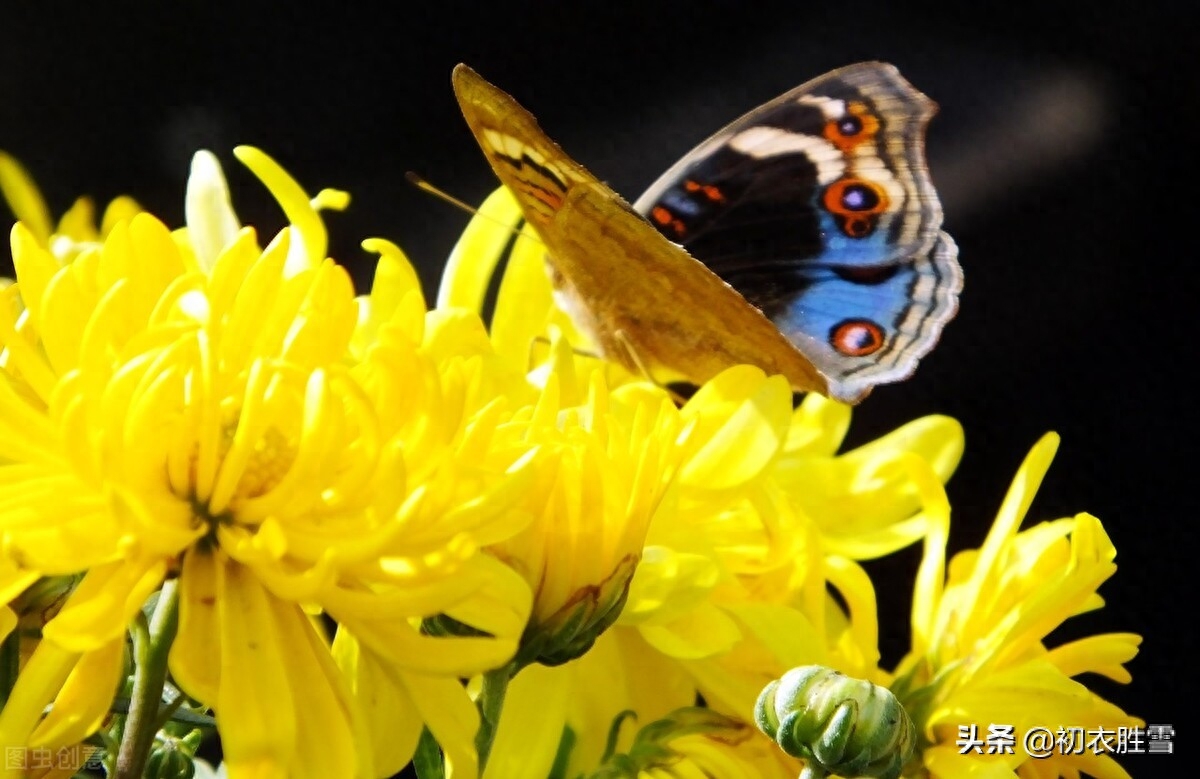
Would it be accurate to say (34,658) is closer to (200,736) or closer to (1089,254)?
(200,736)

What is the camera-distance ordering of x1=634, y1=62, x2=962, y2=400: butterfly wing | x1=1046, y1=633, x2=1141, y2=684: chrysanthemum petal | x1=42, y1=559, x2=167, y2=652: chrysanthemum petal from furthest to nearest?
x1=634, y1=62, x2=962, y2=400: butterfly wing < x1=1046, y1=633, x2=1141, y2=684: chrysanthemum petal < x1=42, y1=559, x2=167, y2=652: chrysanthemum petal

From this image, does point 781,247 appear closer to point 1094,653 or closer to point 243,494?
point 1094,653

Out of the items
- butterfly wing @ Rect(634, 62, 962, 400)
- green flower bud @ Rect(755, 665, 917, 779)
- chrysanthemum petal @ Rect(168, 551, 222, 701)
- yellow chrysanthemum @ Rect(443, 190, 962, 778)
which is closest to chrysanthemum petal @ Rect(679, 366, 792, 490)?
yellow chrysanthemum @ Rect(443, 190, 962, 778)

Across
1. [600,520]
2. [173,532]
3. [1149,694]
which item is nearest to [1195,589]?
[1149,694]

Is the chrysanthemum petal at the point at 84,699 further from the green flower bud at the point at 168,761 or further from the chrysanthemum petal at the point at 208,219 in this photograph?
the chrysanthemum petal at the point at 208,219

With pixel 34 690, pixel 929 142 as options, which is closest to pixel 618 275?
pixel 34 690

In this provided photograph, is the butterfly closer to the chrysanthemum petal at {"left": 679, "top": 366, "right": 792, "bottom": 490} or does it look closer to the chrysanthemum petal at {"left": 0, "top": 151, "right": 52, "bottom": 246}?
the chrysanthemum petal at {"left": 679, "top": 366, "right": 792, "bottom": 490}
